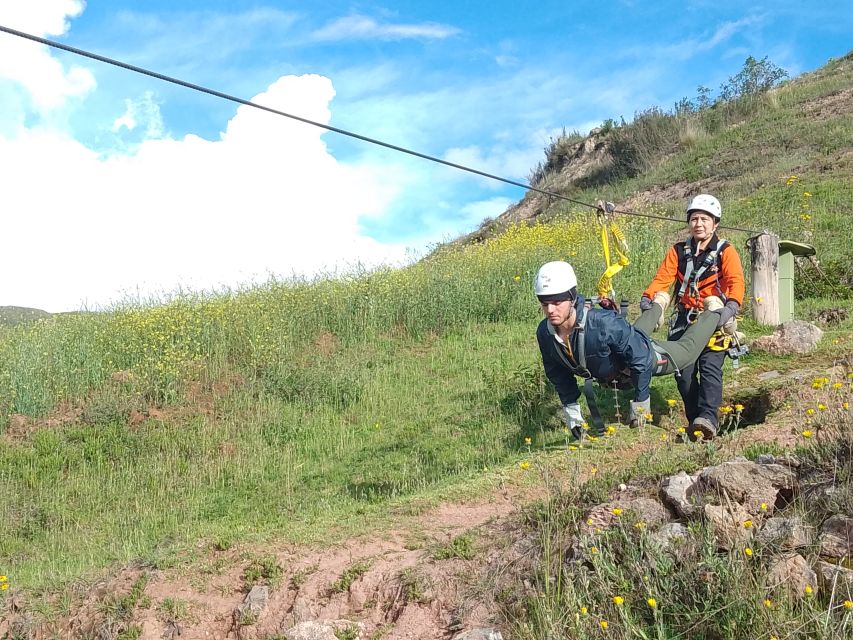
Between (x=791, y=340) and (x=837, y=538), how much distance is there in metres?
6.01

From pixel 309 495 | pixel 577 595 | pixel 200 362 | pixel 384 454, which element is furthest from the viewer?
pixel 200 362

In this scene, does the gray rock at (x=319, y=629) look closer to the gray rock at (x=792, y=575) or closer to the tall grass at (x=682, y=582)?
the tall grass at (x=682, y=582)

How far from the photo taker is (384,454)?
8.45 metres

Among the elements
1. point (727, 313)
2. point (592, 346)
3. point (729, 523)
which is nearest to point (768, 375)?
point (727, 313)

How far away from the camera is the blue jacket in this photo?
227 inches

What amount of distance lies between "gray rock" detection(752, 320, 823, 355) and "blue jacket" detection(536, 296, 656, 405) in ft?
11.9

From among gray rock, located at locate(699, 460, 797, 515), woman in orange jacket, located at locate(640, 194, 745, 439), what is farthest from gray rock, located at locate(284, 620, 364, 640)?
woman in orange jacket, located at locate(640, 194, 745, 439)

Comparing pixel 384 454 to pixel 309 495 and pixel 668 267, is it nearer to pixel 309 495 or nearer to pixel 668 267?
pixel 309 495

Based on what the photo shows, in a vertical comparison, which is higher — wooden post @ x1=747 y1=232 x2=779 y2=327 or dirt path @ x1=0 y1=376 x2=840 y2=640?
wooden post @ x1=747 y1=232 x2=779 y2=327

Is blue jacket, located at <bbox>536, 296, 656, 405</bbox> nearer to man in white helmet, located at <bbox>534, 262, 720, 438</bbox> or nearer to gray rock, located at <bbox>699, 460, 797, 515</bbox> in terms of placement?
man in white helmet, located at <bbox>534, 262, 720, 438</bbox>

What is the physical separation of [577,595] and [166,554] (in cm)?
338

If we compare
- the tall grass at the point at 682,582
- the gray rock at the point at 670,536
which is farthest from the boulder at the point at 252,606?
the gray rock at the point at 670,536

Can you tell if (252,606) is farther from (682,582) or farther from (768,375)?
(768,375)

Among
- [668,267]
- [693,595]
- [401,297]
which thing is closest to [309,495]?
[668,267]
